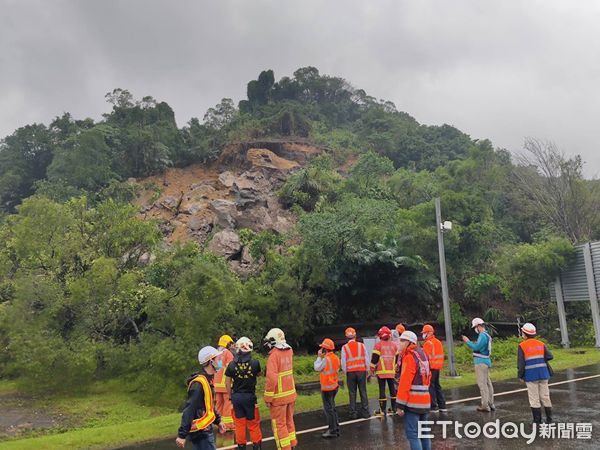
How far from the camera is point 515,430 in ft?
24.6

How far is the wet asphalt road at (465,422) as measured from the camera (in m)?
6.87

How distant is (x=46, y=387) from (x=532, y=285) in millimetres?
21390

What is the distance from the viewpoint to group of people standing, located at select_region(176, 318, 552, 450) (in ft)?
17.1

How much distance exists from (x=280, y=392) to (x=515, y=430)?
398 centimetres

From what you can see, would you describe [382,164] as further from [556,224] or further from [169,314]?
[169,314]

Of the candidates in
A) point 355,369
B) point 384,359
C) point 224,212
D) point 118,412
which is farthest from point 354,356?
point 224,212

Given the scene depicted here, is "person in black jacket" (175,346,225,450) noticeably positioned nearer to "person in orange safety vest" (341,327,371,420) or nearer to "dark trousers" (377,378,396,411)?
"person in orange safety vest" (341,327,371,420)

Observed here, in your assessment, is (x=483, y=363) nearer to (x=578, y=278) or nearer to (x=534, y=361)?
(x=534, y=361)

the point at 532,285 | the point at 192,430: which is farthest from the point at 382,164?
the point at 192,430

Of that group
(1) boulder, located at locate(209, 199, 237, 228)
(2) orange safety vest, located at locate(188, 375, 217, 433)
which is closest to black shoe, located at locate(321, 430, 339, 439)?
(2) orange safety vest, located at locate(188, 375, 217, 433)

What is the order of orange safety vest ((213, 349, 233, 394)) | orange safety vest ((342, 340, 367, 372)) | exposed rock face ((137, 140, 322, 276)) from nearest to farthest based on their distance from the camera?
orange safety vest ((213, 349, 233, 394)) → orange safety vest ((342, 340, 367, 372)) → exposed rock face ((137, 140, 322, 276))

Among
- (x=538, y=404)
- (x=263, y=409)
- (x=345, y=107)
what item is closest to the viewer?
(x=538, y=404)

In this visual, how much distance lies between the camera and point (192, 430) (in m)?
5.07

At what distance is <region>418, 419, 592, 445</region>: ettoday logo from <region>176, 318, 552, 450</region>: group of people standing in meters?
0.30
